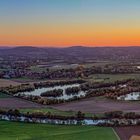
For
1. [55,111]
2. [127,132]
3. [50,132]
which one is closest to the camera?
[127,132]

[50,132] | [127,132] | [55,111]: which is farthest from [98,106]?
[50,132]

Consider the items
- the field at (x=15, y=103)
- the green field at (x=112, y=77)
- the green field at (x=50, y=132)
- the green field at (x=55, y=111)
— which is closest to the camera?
the green field at (x=50, y=132)

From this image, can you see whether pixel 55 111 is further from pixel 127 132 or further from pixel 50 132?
pixel 127 132

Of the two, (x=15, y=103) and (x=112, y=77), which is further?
(x=112, y=77)

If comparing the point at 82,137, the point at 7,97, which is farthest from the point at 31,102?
the point at 82,137

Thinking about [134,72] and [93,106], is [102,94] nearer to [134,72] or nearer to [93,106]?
[93,106]

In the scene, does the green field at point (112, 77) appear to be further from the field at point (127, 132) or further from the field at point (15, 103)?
the field at point (127, 132)

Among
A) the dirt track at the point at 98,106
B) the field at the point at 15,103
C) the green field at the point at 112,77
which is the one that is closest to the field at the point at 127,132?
the dirt track at the point at 98,106
